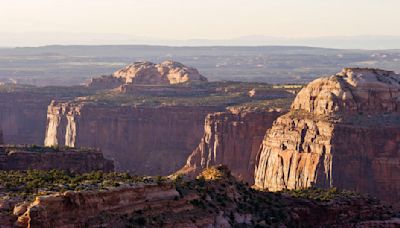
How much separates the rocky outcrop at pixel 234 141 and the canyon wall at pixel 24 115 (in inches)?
1655

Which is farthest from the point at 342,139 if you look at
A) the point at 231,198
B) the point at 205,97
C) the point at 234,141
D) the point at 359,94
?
the point at 205,97

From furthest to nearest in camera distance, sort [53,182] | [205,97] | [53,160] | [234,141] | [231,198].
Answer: [205,97] → [234,141] → [53,160] → [231,198] → [53,182]

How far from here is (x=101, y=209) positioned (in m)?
54.6

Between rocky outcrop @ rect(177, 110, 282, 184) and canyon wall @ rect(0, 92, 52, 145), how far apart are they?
4203 centimetres

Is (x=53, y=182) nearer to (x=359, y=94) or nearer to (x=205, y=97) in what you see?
(x=359, y=94)

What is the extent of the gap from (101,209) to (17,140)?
373 ft

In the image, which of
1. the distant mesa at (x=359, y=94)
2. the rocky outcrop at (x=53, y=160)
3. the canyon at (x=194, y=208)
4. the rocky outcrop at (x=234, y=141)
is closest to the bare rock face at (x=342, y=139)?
the distant mesa at (x=359, y=94)

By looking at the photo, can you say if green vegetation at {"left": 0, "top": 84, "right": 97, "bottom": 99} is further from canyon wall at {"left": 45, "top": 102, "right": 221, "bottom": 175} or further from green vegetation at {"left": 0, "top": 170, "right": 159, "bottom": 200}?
green vegetation at {"left": 0, "top": 170, "right": 159, "bottom": 200}

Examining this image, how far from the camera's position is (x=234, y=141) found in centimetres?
13012

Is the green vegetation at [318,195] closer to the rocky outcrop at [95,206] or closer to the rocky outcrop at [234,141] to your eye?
the rocky outcrop at [95,206]

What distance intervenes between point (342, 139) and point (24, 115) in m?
76.4

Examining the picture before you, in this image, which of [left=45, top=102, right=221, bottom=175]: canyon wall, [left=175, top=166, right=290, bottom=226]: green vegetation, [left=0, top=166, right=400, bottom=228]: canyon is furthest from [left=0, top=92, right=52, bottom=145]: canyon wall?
[left=175, top=166, right=290, bottom=226]: green vegetation

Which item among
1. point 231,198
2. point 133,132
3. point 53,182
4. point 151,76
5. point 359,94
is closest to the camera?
point 53,182

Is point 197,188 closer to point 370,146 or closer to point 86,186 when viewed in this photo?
point 86,186
